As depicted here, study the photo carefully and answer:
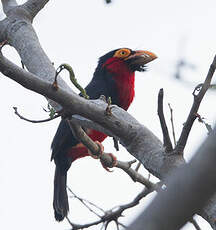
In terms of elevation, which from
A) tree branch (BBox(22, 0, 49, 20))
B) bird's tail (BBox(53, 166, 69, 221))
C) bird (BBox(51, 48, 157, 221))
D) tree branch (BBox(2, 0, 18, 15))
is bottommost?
bird's tail (BBox(53, 166, 69, 221))

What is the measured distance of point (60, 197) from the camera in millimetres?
4480

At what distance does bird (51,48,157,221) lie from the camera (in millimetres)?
4375

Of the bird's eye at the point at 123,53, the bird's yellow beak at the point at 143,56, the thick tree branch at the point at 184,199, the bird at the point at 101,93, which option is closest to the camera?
the thick tree branch at the point at 184,199

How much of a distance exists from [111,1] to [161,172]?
920mm

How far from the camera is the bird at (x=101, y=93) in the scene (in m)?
4.38

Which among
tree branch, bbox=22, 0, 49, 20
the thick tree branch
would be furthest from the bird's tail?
the thick tree branch

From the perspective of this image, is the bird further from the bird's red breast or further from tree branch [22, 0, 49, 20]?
tree branch [22, 0, 49, 20]

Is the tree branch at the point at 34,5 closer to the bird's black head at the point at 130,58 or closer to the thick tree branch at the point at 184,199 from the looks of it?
the bird's black head at the point at 130,58

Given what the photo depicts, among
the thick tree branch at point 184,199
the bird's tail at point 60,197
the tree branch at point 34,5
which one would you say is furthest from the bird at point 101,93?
the thick tree branch at point 184,199

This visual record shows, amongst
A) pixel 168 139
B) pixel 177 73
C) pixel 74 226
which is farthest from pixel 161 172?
pixel 74 226

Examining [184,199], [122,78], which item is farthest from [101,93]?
[184,199]

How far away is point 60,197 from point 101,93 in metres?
1.19

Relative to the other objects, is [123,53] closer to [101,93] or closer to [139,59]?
[139,59]

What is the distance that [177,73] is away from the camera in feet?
5.47
